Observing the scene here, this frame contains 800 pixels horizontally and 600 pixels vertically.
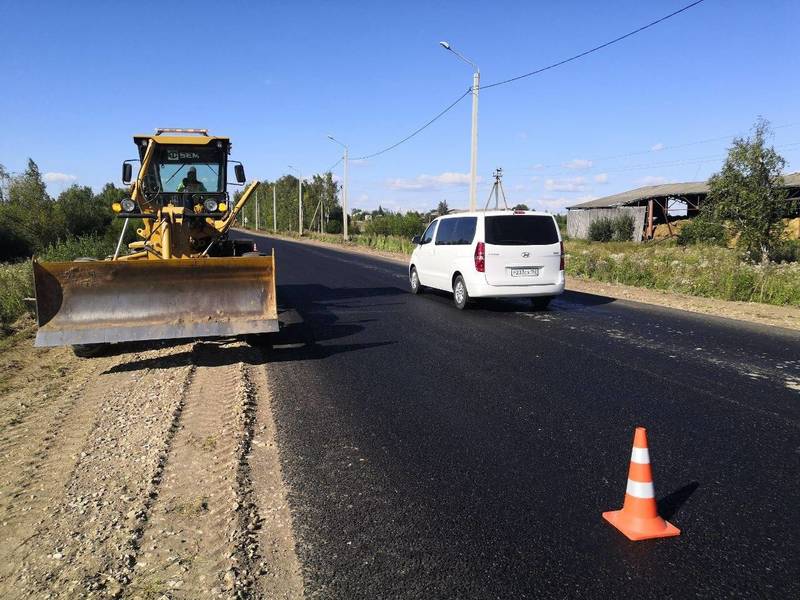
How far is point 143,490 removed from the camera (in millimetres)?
3861

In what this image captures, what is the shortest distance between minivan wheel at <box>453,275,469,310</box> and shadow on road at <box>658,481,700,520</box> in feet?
25.5

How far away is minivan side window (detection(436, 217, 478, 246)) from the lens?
11578 millimetres

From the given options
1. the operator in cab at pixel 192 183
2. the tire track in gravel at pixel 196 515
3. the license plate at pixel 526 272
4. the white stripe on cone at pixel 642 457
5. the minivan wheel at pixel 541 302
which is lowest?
the tire track in gravel at pixel 196 515

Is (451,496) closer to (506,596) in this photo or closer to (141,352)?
(506,596)

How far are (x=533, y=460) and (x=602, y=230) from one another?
41346mm

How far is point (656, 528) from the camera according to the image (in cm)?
330

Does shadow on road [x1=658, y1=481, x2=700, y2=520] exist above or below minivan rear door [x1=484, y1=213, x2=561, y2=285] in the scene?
below

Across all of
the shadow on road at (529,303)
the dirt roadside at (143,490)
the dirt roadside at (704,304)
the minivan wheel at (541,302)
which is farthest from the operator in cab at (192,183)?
the dirt roadside at (704,304)

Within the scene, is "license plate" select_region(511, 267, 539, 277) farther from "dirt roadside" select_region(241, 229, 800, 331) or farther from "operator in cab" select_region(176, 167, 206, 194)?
"operator in cab" select_region(176, 167, 206, 194)

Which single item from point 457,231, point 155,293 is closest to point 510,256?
point 457,231

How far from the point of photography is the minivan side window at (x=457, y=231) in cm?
1158

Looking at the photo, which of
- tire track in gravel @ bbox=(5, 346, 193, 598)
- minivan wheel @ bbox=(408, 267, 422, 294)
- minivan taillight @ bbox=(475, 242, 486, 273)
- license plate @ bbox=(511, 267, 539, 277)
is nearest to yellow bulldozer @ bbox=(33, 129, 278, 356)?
tire track in gravel @ bbox=(5, 346, 193, 598)

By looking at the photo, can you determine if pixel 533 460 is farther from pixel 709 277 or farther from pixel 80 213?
pixel 80 213

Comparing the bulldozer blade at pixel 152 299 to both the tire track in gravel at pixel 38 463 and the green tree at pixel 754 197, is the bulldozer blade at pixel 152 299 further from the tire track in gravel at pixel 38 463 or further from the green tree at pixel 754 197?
the green tree at pixel 754 197
